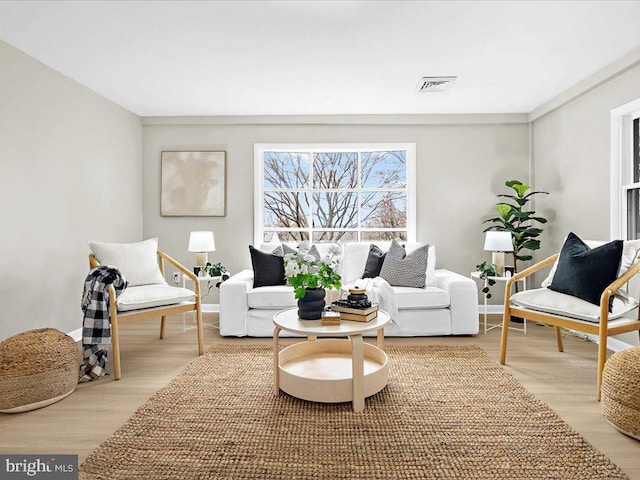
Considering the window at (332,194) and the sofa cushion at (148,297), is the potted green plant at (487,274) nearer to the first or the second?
the window at (332,194)

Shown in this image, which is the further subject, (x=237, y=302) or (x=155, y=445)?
(x=237, y=302)

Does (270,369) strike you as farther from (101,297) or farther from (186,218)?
(186,218)

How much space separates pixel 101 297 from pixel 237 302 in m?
1.27

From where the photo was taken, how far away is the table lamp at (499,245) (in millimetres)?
4285

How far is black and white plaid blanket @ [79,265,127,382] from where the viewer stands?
2.93 m

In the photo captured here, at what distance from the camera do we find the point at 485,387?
2.72 m

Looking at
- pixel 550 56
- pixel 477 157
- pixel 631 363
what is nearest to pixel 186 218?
pixel 477 157

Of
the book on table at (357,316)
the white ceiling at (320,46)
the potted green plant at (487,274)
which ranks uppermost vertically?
the white ceiling at (320,46)

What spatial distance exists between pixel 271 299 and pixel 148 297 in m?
1.15

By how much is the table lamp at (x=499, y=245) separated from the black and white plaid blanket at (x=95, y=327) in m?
3.61

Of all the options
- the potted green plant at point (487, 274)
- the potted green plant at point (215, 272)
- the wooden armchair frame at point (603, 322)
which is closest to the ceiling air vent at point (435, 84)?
the potted green plant at point (487, 274)

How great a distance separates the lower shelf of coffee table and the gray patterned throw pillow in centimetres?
131

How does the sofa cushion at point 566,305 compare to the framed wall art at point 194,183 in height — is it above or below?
below

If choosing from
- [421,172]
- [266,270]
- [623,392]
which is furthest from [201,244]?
[623,392]
